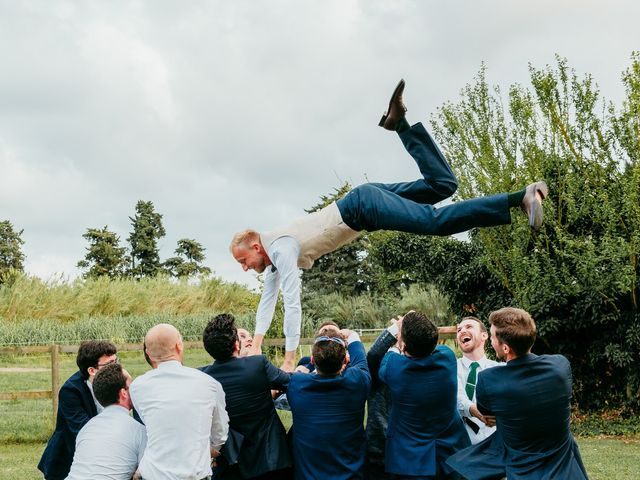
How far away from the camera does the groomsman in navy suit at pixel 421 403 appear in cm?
423

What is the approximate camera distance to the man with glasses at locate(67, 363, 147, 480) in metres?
3.85

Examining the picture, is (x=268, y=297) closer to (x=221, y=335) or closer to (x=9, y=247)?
(x=221, y=335)

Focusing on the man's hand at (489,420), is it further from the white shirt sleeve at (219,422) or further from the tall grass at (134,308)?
the tall grass at (134,308)

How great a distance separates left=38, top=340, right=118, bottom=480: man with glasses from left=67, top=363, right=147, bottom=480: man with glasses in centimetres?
54

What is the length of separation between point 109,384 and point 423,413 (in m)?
1.82

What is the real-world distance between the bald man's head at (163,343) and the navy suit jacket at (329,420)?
79 centimetres

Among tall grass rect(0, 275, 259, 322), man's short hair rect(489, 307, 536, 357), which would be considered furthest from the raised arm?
tall grass rect(0, 275, 259, 322)

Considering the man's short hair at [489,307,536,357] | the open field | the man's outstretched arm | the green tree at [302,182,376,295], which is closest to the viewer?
the man's short hair at [489,307,536,357]

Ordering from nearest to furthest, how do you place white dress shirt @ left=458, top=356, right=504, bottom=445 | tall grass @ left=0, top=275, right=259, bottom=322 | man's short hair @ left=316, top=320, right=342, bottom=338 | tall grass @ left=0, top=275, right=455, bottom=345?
man's short hair @ left=316, top=320, right=342, bottom=338
white dress shirt @ left=458, top=356, right=504, bottom=445
tall grass @ left=0, top=275, right=455, bottom=345
tall grass @ left=0, top=275, right=259, bottom=322

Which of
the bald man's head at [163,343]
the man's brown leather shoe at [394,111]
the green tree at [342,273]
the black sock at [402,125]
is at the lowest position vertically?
the bald man's head at [163,343]

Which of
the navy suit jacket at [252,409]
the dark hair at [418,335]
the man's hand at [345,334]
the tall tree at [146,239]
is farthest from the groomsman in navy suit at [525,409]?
the tall tree at [146,239]

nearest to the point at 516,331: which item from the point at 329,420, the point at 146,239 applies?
the point at 329,420

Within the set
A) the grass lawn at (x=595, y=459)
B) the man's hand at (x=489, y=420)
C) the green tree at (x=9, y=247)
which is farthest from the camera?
the green tree at (x=9, y=247)

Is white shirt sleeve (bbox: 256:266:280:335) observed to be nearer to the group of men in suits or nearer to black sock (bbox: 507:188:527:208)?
the group of men in suits
